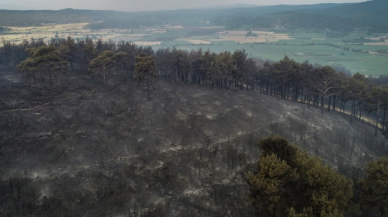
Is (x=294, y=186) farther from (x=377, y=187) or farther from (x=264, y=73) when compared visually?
(x=264, y=73)

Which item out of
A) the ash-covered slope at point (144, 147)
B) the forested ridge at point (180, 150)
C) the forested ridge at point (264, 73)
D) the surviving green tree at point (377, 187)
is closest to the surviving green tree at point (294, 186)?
the forested ridge at point (180, 150)

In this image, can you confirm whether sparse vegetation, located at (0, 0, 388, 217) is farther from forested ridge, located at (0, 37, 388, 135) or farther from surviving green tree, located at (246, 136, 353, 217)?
forested ridge, located at (0, 37, 388, 135)

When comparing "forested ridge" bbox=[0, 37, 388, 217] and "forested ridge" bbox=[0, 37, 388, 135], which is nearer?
"forested ridge" bbox=[0, 37, 388, 217]

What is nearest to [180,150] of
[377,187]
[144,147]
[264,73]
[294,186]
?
[144,147]

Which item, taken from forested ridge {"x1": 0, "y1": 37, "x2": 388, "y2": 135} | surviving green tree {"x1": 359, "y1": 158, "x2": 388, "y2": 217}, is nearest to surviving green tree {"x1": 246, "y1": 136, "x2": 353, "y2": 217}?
surviving green tree {"x1": 359, "y1": 158, "x2": 388, "y2": 217}

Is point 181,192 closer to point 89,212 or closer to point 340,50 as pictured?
point 89,212

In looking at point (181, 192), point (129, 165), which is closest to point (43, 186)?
point (129, 165)
